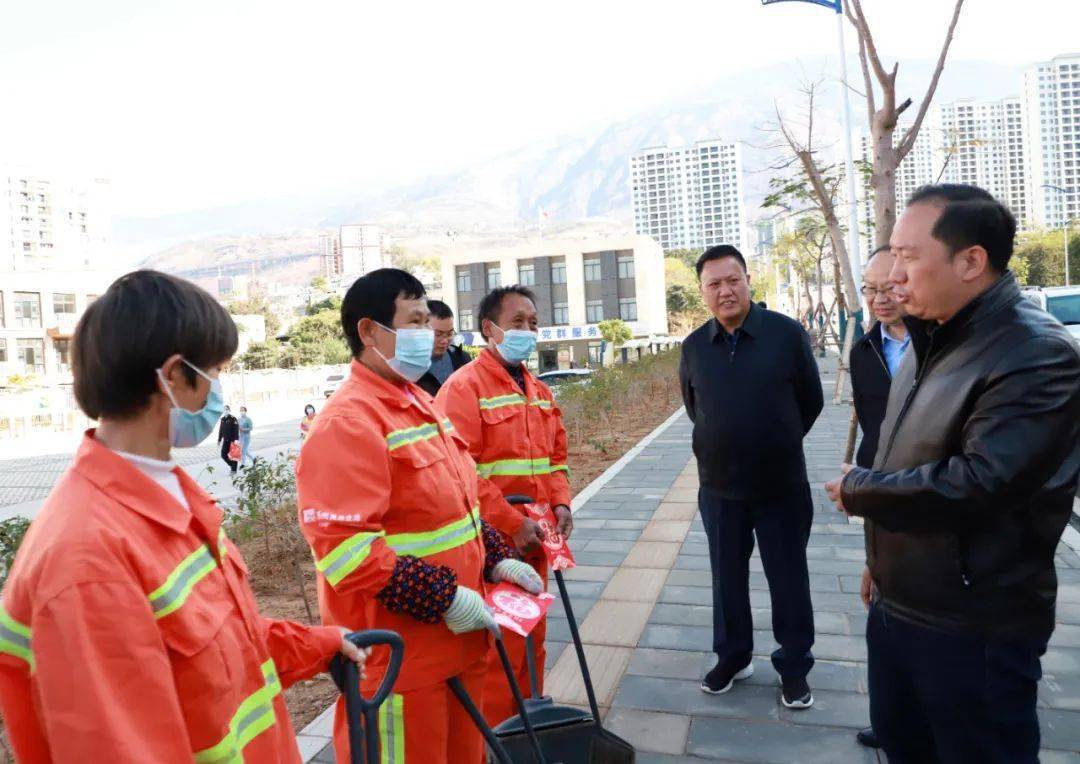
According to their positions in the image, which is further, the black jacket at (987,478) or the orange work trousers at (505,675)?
the orange work trousers at (505,675)

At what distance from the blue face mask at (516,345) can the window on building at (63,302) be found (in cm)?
5956

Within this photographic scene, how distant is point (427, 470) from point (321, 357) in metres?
62.2

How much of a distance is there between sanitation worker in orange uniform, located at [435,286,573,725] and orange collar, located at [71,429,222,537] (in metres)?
1.90

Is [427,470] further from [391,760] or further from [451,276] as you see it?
[451,276]

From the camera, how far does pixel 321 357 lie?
62.7m

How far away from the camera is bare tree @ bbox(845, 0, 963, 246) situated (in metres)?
5.91

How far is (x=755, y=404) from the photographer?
3732 mm

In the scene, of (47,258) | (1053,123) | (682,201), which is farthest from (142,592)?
(682,201)

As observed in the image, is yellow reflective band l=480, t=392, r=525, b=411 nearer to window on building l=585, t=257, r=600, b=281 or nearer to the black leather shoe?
the black leather shoe

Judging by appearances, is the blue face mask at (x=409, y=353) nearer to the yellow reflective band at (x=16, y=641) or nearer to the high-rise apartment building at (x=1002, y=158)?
the yellow reflective band at (x=16, y=641)

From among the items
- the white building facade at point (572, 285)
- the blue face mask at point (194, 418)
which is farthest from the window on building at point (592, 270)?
the blue face mask at point (194, 418)

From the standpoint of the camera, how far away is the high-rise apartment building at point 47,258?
53.4m

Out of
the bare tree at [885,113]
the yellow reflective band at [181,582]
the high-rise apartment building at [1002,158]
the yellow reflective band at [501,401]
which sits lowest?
the yellow reflective band at [181,582]

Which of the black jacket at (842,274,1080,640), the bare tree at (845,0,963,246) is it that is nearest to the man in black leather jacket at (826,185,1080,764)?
the black jacket at (842,274,1080,640)
